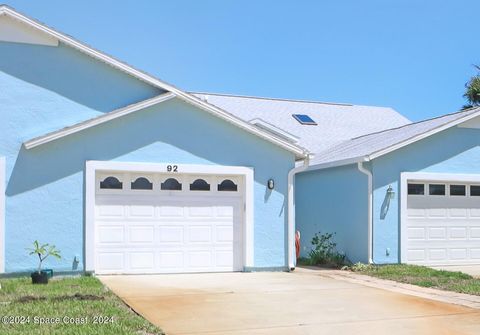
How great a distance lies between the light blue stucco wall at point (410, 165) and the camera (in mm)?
14859

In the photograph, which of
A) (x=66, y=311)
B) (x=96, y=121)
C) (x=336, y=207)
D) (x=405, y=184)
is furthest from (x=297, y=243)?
(x=66, y=311)

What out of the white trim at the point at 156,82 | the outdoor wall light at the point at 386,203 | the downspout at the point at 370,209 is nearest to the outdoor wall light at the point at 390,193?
the outdoor wall light at the point at 386,203

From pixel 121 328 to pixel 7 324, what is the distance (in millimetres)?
1382

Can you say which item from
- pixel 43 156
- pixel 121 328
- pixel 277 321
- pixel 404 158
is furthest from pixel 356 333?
pixel 404 158

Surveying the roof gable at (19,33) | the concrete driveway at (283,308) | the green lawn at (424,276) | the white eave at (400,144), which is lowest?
the green lawn at (424,276)

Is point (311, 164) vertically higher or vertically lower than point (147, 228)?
higher

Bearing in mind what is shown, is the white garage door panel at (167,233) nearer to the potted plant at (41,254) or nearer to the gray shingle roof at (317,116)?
the potted plant at (41,254)

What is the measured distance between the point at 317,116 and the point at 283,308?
14.4 m

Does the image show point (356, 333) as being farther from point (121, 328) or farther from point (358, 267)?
point (358, 267)

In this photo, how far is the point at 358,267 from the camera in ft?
47.1

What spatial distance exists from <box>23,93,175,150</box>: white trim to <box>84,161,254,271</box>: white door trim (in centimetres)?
77

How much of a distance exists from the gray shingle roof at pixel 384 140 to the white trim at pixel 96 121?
5.29 m

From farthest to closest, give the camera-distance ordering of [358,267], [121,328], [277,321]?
[358,267] < [277,321] < [121,328]

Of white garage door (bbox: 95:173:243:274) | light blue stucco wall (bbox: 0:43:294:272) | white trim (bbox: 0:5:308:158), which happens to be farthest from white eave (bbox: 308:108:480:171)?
white garage door (bbox: 95:173:243:274)
